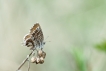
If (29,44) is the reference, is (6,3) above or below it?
above

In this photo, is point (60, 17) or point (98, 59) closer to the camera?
point (98, 59)

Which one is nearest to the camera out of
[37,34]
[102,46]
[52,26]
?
[37,34]

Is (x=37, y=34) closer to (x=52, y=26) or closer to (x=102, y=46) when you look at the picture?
(x=102, y=46)

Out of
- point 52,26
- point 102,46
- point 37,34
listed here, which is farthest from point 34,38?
point 52,26

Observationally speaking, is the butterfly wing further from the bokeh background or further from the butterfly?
the bokeh background

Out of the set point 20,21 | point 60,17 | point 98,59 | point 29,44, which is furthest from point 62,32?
point 29,44

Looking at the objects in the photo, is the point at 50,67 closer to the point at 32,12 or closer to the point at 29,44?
the point at 32,12

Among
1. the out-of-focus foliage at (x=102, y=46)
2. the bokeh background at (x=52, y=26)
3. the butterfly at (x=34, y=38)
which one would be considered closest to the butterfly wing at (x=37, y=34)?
the butterfly at (x=34, y=38)

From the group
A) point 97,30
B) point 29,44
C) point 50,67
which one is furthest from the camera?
point 97,30
